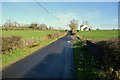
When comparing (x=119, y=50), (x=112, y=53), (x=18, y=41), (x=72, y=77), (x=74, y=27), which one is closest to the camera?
(x=119, y=50)

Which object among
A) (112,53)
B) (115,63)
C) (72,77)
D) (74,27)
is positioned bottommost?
(72,77)

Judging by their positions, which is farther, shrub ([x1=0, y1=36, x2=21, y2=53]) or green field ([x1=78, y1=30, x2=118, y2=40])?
green field ([x1=78, y1=30, x2=118, y2=40])

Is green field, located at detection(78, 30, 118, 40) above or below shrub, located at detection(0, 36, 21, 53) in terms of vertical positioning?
above

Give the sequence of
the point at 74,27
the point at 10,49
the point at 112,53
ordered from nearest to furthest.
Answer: the point at 112,53, the point at 10,49, the point at 74,27

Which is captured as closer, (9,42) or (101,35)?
(9,42)

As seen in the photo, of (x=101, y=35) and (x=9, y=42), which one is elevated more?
(x=101, y=35)

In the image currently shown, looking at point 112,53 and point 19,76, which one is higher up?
point 112,53

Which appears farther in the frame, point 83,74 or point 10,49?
point 10,49

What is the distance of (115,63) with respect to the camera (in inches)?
278

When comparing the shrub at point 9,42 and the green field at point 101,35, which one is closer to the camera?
the shrub at point 9,42

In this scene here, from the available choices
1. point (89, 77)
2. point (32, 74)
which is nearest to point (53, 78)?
point (32, 74)

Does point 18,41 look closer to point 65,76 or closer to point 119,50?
point 65,76

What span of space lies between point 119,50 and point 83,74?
8.26 feet

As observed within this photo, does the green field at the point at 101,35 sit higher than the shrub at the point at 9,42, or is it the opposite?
the green field at the point at 101,35
